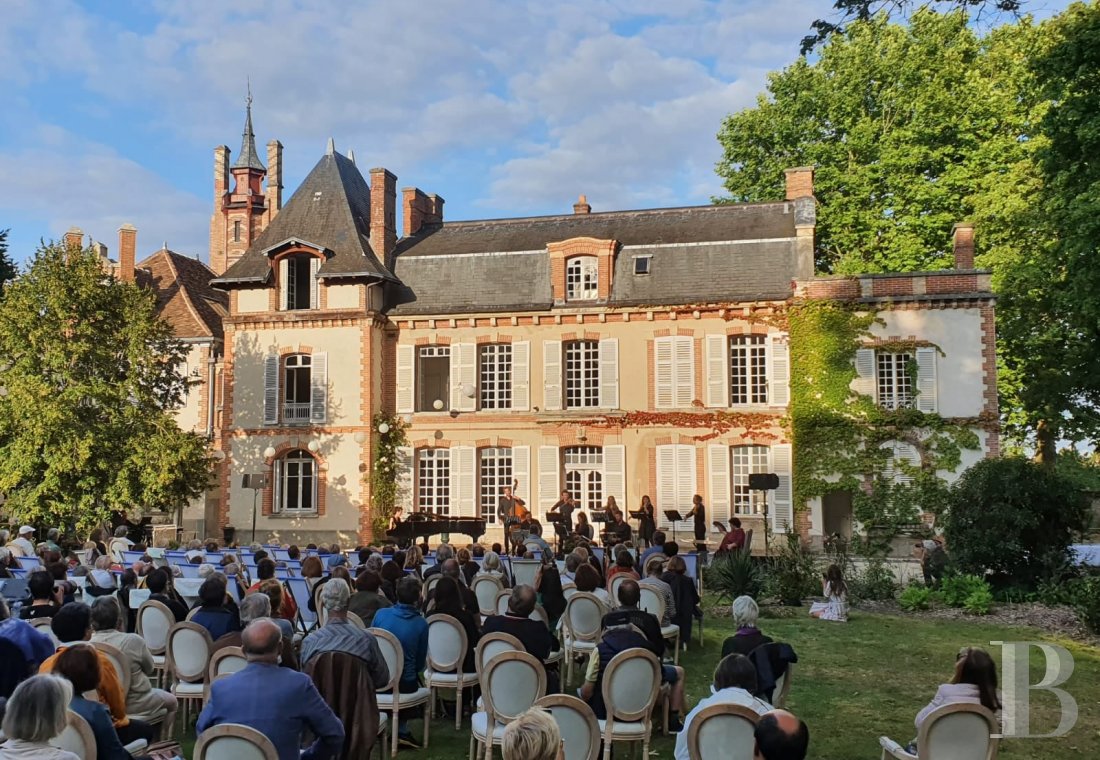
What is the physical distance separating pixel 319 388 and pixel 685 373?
9.21 metres

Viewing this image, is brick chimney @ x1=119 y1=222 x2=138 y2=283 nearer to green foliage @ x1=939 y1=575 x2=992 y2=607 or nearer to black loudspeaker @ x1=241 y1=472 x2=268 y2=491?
black loudspeaker @ x1=241 y1=472 x2=268 y2=491

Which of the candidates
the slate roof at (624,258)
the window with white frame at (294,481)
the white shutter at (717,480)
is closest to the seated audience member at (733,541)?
the white shutter at (717,480)

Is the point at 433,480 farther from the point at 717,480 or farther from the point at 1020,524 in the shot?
the point at 1020,524

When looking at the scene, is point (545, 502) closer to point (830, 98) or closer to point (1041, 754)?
point (830, 98)

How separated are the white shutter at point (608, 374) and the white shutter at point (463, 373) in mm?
3260

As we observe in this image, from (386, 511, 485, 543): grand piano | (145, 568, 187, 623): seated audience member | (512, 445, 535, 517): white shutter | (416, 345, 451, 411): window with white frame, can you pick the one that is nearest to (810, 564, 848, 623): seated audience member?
(145, 568, 187, 623): seated audience member

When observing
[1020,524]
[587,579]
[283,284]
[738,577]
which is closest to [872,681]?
[587,579]

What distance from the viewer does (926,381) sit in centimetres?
2242

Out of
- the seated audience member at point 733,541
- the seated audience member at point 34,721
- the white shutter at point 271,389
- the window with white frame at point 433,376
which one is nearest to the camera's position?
the seated audience member at point 34,721

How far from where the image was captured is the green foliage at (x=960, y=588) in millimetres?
13742

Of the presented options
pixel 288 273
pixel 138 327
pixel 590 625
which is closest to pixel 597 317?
pixel 288 273

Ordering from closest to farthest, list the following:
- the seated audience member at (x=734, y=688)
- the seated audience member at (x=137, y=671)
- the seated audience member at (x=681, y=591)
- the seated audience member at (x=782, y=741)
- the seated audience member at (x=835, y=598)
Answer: the seated audience member at (x=782, y=741)
the seated audience member at (x=734, y=688)
the seated audience member at (x=137, y=671)
the seated audience member at (x=681, y=591)
the seated audience member at (x=835, y=598)

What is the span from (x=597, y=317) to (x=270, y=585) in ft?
58.2

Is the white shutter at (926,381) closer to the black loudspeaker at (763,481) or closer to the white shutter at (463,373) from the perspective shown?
the black loudspeaker at (763,481)
